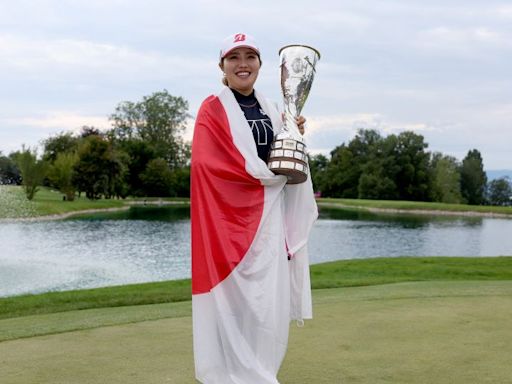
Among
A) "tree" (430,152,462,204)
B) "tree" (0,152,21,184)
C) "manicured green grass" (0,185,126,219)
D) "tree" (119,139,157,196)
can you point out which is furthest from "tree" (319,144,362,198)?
"tree" (0,152,21,184)

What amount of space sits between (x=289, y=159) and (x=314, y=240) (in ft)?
94.8

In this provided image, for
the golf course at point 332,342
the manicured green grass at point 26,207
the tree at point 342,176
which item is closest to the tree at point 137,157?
the manicured green grass at point 26,207

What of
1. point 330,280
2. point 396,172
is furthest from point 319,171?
point 330,280

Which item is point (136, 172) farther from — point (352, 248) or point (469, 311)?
point (469, 311)

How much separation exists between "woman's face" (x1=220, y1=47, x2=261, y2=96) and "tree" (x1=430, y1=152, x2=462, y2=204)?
9112 cm

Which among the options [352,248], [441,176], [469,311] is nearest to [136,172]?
[441,176]

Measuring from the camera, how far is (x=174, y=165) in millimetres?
87688

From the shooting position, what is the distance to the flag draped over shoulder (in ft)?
14.1

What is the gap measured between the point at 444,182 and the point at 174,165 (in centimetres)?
3907

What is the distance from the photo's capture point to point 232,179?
4.37 m

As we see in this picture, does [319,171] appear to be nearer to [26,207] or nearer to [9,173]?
[9,173]

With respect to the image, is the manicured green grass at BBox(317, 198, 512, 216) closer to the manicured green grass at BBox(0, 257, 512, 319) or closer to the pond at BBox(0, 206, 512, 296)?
the pond at BBox(0, 206, 512, 296)

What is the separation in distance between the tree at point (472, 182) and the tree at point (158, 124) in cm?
4509

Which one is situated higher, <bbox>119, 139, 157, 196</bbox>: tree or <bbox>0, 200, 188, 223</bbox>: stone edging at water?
<bbox>119, 139, 157, 196</bbox>: tree
